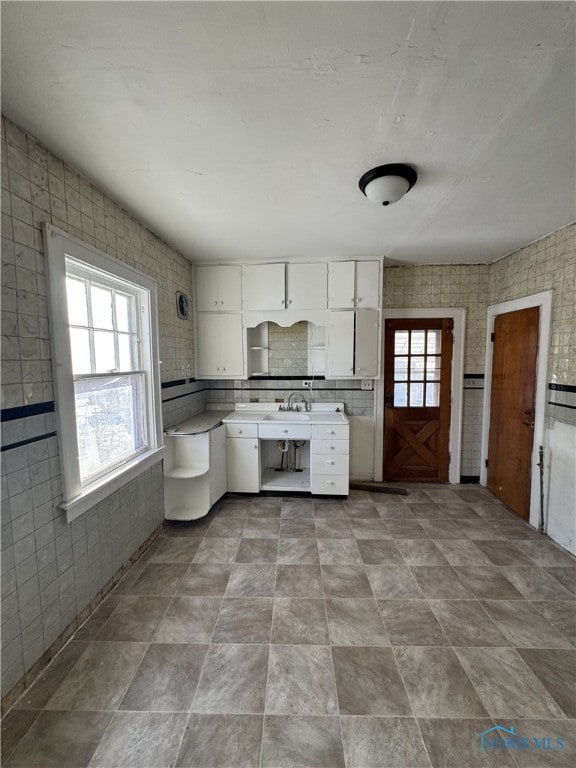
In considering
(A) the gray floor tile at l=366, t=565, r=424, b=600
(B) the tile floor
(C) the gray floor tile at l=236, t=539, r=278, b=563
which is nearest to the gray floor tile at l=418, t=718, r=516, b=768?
(B) the tile floor

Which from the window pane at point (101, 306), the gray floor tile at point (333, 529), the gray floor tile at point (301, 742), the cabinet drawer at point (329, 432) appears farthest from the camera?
the cabinet drawer at point (329, 432)

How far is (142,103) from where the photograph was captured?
3.81 ft

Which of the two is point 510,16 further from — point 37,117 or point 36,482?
point 36,482

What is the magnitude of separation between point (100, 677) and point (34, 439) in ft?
3.71

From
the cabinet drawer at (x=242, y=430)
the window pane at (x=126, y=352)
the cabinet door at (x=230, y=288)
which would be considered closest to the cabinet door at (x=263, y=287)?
the cabinet door at (x=230, y=288)

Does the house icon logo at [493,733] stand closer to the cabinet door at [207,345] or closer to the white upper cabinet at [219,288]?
the cabinet door at [207,345]

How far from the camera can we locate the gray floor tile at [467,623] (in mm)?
1524

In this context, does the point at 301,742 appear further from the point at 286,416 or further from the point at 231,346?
the point at 231,346

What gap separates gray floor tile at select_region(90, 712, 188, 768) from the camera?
1.07 meters

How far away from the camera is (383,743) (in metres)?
1.12

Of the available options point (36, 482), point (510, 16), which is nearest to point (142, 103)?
point (510, 16)

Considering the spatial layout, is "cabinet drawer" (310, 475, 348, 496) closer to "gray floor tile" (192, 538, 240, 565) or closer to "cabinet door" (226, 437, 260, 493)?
"cabinet door" (226, 437, 260, 493)

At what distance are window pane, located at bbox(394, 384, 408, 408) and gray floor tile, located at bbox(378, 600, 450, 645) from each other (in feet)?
6.54

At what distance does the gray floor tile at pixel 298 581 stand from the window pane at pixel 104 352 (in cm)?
177
